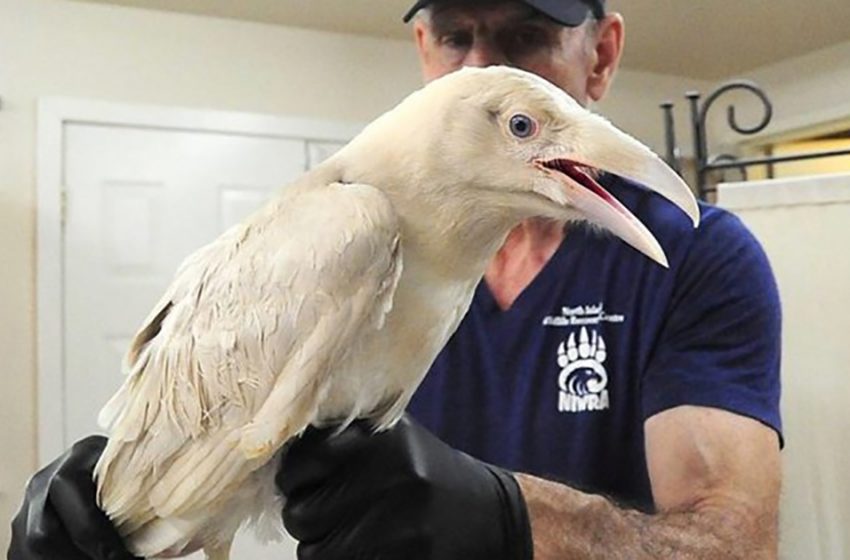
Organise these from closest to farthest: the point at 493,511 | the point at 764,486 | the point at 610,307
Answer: the point at 493,511
the point at 764,486
the point at 610,307

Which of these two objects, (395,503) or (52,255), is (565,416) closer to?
(395,503)

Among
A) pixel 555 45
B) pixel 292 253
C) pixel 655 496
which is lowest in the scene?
pixel 655 496

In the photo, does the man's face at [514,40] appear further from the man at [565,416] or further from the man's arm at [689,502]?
the man's arm at [689,502]

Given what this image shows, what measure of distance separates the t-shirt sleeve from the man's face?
0.26 metres

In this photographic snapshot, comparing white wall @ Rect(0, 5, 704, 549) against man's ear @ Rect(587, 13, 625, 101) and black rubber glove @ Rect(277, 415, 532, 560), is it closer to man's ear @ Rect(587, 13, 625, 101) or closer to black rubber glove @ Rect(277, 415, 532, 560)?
man's ear @ Rect(587, 13, 625, 101)

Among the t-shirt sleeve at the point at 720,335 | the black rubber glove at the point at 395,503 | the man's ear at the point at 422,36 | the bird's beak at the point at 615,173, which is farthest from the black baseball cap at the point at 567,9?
the black rubber glove at the point at 395,503

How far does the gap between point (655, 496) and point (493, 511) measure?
26cm

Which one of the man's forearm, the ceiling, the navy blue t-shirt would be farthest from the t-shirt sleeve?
the ceiling

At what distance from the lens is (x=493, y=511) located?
0.85m

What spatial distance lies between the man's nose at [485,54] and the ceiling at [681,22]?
150 cm

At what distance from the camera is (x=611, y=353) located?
1083mm

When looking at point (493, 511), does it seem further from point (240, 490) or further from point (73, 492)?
point (73, 492)

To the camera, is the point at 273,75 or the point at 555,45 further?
the point at 273,75

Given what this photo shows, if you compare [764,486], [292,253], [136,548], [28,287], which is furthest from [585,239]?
[28,287]
